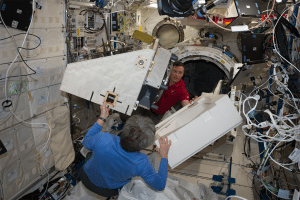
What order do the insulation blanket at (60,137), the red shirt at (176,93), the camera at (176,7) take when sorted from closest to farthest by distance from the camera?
the camera at (176,7) → the insulation blanket at (60,137) → the red shirt at (176,93)

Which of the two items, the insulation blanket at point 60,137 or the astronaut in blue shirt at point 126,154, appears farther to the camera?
the insulation blanket at point 60,137

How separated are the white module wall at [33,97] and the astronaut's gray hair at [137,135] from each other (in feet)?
4.10

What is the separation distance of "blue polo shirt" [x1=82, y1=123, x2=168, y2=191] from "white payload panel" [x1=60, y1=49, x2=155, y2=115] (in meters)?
0.46

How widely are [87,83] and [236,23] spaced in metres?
2.14

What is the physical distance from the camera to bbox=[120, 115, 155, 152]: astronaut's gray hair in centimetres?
158

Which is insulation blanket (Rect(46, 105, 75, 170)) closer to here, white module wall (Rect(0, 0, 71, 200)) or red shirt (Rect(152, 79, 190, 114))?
white module wall (Rect(0, 0, 71, 200))

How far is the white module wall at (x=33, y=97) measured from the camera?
1952 mm

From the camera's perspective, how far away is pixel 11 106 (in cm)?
198

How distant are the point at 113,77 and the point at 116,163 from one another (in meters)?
0.84

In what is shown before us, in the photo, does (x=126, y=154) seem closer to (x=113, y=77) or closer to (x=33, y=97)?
(x=113, y=77)

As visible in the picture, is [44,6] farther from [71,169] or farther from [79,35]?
[71,169]

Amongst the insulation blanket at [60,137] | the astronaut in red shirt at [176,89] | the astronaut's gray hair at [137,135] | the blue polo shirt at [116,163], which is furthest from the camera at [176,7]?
the insulation blanket at [60,137]

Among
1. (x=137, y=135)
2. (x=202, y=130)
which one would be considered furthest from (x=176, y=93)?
(x=137, y=135)

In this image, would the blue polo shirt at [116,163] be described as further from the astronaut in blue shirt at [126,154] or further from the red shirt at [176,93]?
the red shirt at [176,93]
